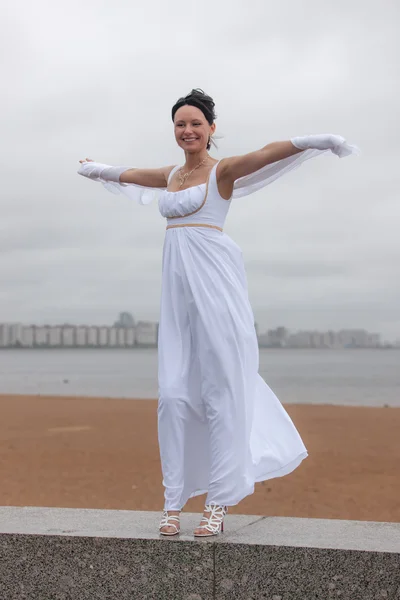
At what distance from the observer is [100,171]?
207 inches

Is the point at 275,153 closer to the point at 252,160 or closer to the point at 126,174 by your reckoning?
the point at 252,160

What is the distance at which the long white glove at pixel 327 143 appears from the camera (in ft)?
13.8

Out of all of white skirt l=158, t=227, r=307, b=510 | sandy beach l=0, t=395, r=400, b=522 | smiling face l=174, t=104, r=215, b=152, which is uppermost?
smiling face l=174, t=104, r=215, b=152

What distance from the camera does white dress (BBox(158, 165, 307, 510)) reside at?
4383mm

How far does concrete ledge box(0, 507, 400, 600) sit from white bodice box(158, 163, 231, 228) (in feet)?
5.79

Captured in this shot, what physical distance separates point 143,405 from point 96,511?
22.8 meters

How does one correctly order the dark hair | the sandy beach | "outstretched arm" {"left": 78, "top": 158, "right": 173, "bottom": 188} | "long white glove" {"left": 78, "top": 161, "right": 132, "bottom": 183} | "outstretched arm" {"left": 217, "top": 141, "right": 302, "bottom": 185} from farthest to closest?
1. the sandy beach
2. "long white glove" {"left": 78, "top": 161, "right": 132, "bottom": 183}
3. "outstretched arm" {"left": 78, "top": 158, "right": 173, "bottom": 188}
4. the dark hair
5. "outstretched arm" {"left": 217, "top": 141, "right": 302, "bottom": 185}

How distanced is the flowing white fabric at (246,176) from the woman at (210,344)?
0.04 feet

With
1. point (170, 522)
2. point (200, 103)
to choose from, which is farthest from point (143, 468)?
point (200, 103)

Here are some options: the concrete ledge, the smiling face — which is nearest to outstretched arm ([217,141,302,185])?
the smiling face

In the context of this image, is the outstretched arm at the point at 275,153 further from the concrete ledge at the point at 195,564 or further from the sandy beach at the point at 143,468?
the sandy beach at the point at 143,468

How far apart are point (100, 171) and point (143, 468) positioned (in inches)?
318

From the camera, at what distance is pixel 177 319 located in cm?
457

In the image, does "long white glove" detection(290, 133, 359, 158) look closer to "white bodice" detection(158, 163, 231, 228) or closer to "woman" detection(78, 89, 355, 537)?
"woman" detection(78, 89, 355, 537)
